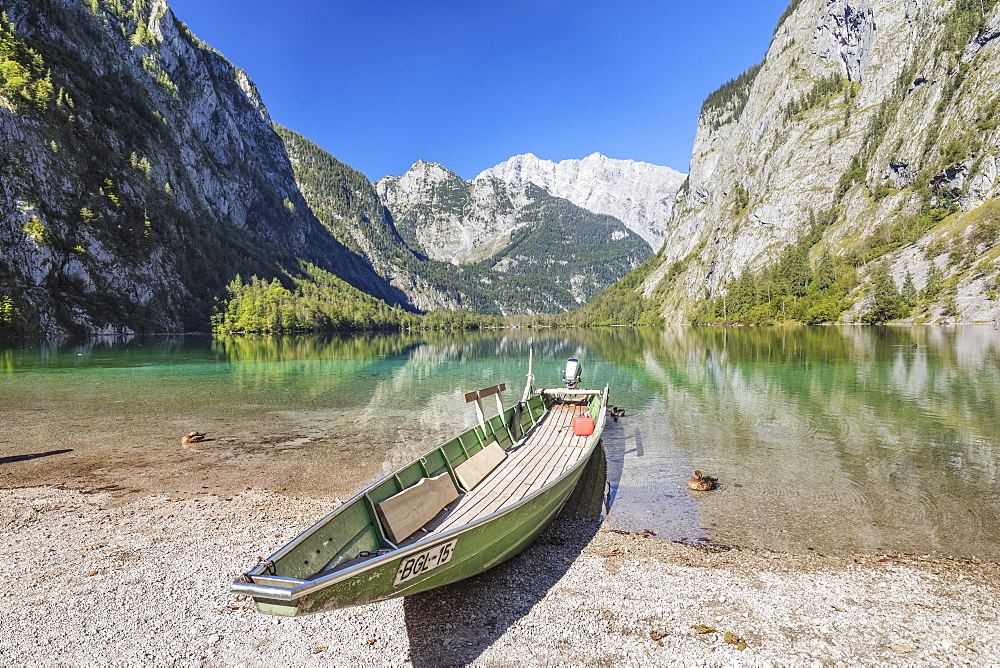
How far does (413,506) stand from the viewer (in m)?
9.62

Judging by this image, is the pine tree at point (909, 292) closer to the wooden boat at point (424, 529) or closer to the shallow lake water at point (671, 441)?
the shallow lake water at point (671, 441)

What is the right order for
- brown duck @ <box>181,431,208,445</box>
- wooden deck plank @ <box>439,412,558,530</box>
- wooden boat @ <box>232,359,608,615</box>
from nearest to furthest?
1. wooden boat @ <box>232,359,608,615</box>
2. wooden deck plank @ <box>439,412,558,530</box>
3. brown duck @ <box>181,431,208,445</box>

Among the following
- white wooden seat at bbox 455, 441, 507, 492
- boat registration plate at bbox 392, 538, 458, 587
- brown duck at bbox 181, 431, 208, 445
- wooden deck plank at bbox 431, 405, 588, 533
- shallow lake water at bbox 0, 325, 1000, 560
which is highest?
boat registration plate at bbox 392, 538, 458, 587

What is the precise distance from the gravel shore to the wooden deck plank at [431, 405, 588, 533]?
47.6 inches

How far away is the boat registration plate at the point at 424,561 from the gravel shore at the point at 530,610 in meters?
1.50

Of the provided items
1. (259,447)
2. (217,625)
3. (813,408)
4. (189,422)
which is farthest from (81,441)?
(813,408)

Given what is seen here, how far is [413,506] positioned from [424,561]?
8.90 ft

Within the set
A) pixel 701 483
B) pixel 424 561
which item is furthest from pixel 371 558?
pixel 701 483

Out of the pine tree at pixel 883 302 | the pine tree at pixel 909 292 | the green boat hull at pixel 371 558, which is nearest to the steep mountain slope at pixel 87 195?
the green boat hull at pixel 371 558

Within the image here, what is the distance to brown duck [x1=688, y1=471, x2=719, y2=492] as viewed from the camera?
15664 millimetres

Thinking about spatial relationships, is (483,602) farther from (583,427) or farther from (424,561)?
(583,427)

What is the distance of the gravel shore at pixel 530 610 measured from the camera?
7.46m

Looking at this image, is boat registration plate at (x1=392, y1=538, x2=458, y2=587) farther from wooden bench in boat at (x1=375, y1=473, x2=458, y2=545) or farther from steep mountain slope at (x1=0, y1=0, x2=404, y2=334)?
steep mountain slope at (x1=0, y1=0, x2=404, y2=334)

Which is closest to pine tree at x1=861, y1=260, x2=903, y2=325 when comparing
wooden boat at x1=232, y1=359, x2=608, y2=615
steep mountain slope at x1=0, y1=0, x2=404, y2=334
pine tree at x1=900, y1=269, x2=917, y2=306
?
pine tree at x1=900, y1=269, x2=917, y2=306
